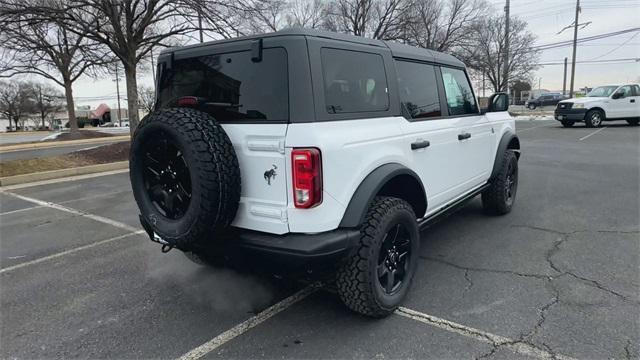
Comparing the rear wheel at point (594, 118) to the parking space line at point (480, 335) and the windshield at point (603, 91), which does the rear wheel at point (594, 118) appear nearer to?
the windshield at point (603, 91)

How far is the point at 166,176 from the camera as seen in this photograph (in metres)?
2.88

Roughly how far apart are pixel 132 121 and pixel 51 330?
39.5 ft

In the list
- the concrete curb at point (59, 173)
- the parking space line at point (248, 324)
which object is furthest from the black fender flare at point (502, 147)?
the concrete curb at point (59, 173)

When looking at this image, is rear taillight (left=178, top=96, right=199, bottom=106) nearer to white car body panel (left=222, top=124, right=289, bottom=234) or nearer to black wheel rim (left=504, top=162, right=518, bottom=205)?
Result: white car body panel (left=222, top=124, right=289, bottom=234)

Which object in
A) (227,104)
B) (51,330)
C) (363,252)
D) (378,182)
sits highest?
(227,104)

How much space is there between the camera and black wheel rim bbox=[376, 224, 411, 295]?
120 inches

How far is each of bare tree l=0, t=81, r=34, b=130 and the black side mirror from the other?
73.9m

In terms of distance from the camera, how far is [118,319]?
3158mm

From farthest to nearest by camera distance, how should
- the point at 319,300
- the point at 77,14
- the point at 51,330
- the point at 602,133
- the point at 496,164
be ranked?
the point at 602,133
the point at 77,14
the point at 496,164
the point at 319,300
the point at 51,330

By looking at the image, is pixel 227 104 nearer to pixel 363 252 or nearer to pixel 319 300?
pixel 363 252

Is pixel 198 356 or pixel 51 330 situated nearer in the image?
pixel 198 356

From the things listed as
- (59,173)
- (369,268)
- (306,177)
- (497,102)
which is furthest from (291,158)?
(59,173)

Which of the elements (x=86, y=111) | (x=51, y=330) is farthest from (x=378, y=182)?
(x=86, y=111)

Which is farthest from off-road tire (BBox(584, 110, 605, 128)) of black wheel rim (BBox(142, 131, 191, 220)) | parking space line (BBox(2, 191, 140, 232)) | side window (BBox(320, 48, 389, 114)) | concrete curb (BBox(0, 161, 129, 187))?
black wheel rim (BBox(142, 131, 191, 220))
